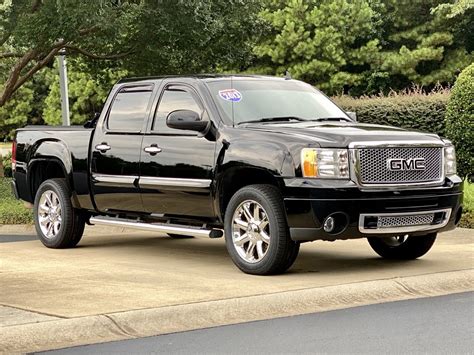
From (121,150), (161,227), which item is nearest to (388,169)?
(161,227)

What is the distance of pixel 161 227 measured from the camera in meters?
9.81

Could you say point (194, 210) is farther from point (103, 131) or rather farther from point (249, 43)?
point (249, 43)

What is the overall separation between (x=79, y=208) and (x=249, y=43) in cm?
1185

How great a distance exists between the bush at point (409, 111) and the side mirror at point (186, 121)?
9330mm

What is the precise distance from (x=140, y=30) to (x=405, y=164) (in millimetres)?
10704

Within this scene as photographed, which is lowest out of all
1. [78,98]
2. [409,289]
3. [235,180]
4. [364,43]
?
[409,289]

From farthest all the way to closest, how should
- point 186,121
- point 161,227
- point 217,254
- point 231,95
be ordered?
point 217,254, point 161,227, point 231,95, point 186,121

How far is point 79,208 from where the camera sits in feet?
36.4

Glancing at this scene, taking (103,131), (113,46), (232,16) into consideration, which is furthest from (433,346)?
(113,46)

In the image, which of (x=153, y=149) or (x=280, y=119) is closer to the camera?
(x=280, y=119)

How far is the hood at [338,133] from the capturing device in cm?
853

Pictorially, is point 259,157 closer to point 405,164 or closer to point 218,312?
point 405,164

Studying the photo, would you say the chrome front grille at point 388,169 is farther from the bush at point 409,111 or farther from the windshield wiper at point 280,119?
the bush at point 409,111

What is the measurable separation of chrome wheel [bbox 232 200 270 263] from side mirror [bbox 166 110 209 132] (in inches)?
37.3
